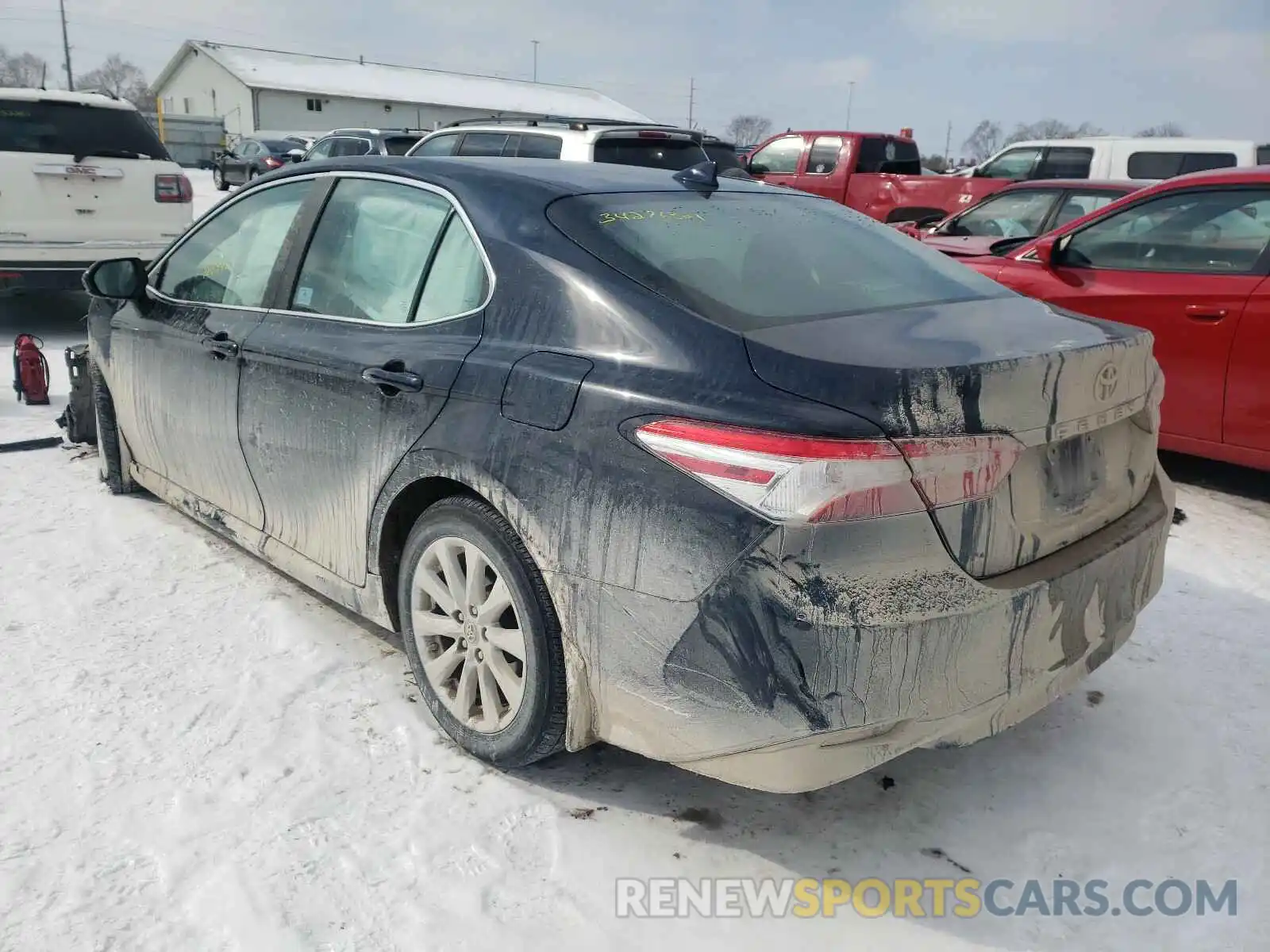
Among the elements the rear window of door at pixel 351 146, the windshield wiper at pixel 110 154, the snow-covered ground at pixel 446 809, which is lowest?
the snow-covered ground at pixel 446 809

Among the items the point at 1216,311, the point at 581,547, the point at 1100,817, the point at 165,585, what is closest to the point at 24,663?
the point at 165,585

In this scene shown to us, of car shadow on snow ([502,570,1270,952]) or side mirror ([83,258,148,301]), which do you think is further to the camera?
side mirror ([83,258,148,301])

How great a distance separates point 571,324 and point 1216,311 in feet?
12.1

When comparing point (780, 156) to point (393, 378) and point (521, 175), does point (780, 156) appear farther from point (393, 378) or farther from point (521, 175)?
point (393, 378)

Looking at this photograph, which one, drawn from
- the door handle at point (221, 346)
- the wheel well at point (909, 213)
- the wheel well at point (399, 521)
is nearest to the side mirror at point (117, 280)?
the door handle at point (221, 346)

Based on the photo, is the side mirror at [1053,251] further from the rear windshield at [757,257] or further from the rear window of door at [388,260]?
the rear window of door at [388,260]

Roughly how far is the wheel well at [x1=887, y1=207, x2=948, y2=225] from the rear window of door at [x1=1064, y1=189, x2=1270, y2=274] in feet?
22.5

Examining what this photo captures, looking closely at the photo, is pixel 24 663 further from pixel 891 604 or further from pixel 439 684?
pixel 891 604

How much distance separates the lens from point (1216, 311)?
15.3 feet

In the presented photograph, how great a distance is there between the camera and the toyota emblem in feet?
7.82

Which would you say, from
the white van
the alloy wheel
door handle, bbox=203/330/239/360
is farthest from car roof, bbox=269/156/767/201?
the white van

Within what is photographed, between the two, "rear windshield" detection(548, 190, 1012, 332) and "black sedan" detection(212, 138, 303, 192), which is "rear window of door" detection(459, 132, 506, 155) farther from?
"black sedan" detection(212, 138, 303, 192)

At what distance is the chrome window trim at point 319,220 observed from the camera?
8.81 feet

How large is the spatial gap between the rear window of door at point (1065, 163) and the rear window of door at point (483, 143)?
6840mm
